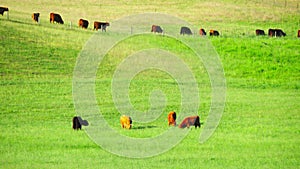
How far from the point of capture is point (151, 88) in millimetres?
36688

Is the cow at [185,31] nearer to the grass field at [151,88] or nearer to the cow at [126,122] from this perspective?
the grass field at [151,88]

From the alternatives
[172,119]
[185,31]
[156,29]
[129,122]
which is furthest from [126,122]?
[185,31]

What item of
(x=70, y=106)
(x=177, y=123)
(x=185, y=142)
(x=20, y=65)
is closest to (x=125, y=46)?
(x=20, y=65)

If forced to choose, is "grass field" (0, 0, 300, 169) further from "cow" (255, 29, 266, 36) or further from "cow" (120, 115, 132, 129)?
"cow" (255, 29, 266, 36)

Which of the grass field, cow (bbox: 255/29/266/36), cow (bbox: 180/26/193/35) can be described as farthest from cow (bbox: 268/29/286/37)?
cow (bbox: 180/26/193/35)

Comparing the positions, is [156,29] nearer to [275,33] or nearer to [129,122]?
[275,33]

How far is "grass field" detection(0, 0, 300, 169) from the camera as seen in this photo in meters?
21.6

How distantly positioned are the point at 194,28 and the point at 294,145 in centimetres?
3404

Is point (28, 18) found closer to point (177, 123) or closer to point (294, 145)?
point (177, 123)

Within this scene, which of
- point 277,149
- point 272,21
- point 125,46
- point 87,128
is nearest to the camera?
point 277,149

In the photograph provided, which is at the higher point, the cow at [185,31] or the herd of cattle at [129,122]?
the cow at [185,31]

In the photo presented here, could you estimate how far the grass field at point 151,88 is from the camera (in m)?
21.6

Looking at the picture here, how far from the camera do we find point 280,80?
42.2 m

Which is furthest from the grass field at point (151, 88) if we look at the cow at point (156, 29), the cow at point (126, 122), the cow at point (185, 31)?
the cow at point (156, 29)
